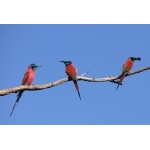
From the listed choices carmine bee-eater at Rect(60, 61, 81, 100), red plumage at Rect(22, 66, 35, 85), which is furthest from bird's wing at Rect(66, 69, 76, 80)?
red plumage at Rect(22, 66, 35, 85)

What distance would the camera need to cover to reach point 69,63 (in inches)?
213

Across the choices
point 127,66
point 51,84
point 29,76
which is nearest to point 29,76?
point 29,76

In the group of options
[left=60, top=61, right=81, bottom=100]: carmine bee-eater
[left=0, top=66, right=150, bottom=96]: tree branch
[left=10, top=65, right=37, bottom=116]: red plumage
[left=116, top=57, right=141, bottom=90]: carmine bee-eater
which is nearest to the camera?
[left=0, top=66, right=150, bottom=96]: tree branch

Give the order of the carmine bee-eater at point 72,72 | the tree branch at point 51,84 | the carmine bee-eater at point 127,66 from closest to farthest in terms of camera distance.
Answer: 1. the tree branch at point 51,84
2. the carmine bee-eater at point 72,72
3. the carmine bee-eater at point 127,66

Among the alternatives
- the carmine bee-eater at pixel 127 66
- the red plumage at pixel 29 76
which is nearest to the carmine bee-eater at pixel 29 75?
the red plumage at pixel 29 76

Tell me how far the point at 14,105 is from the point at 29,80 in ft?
1.59

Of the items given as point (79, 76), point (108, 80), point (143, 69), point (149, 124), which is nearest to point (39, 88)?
point (79, 76)

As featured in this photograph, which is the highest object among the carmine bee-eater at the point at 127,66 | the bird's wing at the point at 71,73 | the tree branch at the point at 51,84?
the carmine bee-eater at the point at 127,66

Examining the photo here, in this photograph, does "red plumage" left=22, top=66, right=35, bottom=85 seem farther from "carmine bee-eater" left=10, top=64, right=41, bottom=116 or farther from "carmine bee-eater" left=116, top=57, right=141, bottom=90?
"carmine bee-eater" left=116, top=57, right=141, bottom=90

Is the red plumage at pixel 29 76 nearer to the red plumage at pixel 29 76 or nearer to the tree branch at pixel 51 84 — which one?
the red plumage at pixel 29 76

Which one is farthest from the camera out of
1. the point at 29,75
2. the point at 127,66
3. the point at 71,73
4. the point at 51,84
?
the point at 29,75

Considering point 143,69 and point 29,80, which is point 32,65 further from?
point 143,69

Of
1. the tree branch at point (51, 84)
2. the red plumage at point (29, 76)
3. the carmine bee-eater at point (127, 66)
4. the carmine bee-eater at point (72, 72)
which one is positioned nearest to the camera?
the tree branch at point (51, 84)

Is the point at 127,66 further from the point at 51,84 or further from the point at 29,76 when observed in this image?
the point at 29,76
